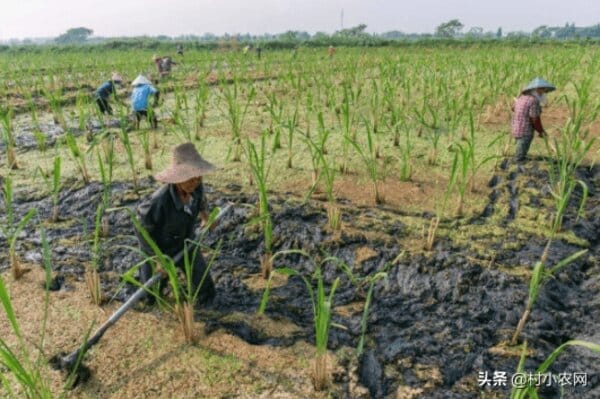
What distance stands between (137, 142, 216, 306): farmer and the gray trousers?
3258 millimetres

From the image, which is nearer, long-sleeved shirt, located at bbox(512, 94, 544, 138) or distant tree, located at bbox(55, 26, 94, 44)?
long-sleeved shirt, located at bbox(512, 94, 544, 138)

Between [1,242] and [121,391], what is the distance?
1885mm

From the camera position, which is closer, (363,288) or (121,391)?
(121,391)

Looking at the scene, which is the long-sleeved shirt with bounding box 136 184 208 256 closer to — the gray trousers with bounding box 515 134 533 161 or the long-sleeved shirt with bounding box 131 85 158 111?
the gray trousers with bounding box 515 134 533 161

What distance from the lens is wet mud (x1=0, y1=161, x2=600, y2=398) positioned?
6.66 feet

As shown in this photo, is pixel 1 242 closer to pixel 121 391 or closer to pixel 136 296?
pixel 136 296

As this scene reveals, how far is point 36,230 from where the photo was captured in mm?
3307

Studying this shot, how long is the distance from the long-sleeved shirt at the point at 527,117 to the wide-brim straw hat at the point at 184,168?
10.8 feet

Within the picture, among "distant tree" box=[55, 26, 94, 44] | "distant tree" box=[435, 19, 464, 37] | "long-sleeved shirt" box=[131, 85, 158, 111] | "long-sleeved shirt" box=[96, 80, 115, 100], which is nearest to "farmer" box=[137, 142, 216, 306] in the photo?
"long-sleeved shirt" box=[131, 85, 158, 111]

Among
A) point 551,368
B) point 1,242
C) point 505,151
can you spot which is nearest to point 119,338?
point 1,242

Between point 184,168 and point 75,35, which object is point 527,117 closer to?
point 184,168

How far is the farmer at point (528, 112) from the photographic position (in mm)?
4104

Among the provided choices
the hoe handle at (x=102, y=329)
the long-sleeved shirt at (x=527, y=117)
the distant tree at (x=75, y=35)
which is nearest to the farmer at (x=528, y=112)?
the long-sleeved shirt at (x=527, y=117)

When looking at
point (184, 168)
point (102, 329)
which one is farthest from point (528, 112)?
point (102, 329)
